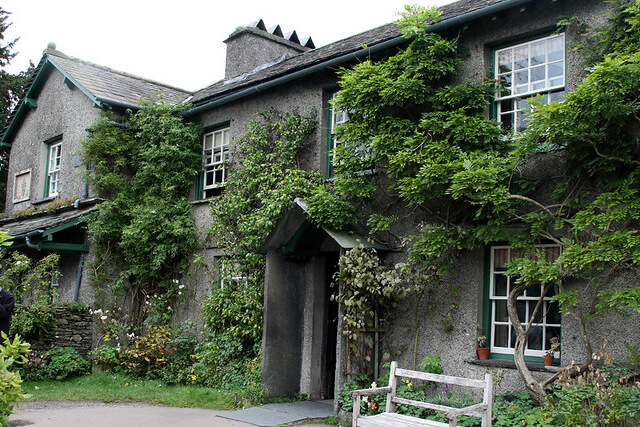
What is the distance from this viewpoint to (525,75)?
899 centimetres

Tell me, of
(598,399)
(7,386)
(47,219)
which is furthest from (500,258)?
(47,219)

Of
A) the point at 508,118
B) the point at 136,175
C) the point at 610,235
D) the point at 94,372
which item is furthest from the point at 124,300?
the point at 610,235

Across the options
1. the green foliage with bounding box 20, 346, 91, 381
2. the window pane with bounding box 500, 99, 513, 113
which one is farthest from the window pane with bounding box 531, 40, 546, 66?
the green foliage with bounding box 20, 346, 91, 381

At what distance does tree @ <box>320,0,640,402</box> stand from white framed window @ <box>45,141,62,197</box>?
33.2ft

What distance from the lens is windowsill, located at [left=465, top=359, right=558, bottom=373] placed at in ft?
25.7

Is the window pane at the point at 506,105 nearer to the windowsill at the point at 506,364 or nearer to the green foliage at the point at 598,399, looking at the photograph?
the windowsill at the point at 506,364

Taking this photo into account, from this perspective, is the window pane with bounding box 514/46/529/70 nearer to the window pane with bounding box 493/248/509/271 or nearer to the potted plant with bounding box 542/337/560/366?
the window pane with bounding box 493/248/509/271

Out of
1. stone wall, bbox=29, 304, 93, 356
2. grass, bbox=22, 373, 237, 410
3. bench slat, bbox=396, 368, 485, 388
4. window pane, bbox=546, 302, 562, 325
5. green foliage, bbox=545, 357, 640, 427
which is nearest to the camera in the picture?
green foliage, bbox=545, 357, 640, 427

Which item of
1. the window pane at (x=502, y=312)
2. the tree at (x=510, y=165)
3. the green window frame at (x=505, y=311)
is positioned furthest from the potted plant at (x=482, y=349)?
the tree at (x=510, y=165)

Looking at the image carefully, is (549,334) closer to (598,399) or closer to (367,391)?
(598,399)

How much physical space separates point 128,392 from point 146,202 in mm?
4567

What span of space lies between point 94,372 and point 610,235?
434 inches

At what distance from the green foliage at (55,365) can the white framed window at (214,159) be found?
450cm

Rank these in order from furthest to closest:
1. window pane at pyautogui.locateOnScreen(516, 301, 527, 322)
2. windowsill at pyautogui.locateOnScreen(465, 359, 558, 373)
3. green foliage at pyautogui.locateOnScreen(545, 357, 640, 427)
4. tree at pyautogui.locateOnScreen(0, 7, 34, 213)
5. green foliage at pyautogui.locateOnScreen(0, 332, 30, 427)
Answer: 1. tree at pyautogui.locateOnScreen(0, 7, 34, 213)
2. window pane at pyautogui.locateOnScreen(516, 301, 527, 322)
3. windowsill at pyautogui.locateOnScreen(465, 359, 558, 373)
4. green foliage at pyautogui.locateOnScreen(545, 357, 640, 427)
5. green foliage at pyautogui.locateOnScreen(0, 332, 30, 427)
